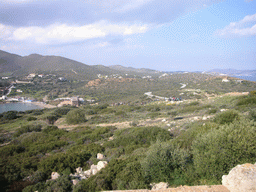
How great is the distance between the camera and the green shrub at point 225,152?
215 inches

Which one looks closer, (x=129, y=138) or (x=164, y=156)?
(x=164, y=156)

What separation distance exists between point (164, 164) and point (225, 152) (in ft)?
6.92

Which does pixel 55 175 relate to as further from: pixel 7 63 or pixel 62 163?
pixel 7 63

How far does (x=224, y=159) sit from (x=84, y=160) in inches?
277

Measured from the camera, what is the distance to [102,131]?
50.9 feet

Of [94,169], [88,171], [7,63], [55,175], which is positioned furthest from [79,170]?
[7,63]

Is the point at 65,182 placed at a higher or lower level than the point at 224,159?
lower

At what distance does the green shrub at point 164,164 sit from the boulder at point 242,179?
175 centimetres

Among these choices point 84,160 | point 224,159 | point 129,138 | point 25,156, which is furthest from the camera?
point 129,138

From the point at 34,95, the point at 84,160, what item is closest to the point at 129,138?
the point at 84,160

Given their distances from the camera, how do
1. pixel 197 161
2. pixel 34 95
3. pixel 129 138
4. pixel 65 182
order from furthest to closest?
pixel 34 95, pixel 129 138, pixel 65 182, pixel 197 161

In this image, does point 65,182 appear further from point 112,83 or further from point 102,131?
point 112,83

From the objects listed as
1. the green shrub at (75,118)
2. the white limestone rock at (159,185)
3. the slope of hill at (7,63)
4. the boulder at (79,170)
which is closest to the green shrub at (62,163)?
the boulder at (79,170)

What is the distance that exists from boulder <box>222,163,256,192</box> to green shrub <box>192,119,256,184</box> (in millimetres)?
819
